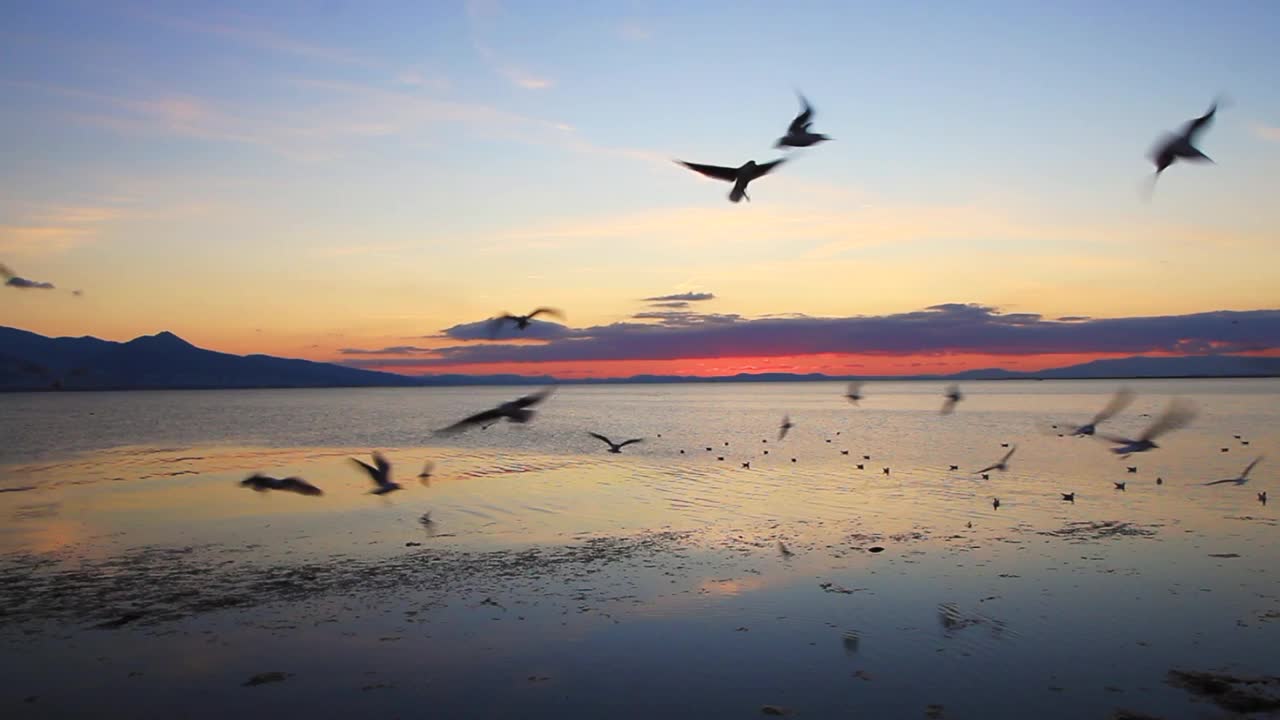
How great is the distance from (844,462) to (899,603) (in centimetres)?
2679

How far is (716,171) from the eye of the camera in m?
13.8

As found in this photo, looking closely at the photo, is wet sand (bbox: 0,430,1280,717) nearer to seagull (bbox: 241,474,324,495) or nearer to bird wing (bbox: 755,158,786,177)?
seagull (bbox: 241,474,324,495)

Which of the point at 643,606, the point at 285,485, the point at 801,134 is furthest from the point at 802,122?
the point at 285,485

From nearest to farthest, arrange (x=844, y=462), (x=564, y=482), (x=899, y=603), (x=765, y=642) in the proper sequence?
(x=765, y=642) < (x=899, y=603) < (x=564, y=482) < (x=844, y=462)

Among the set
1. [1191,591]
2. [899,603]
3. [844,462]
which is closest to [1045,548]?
[1191,591]

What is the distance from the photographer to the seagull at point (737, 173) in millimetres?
13481

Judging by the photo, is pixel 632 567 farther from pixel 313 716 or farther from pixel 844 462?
pixel 844 462

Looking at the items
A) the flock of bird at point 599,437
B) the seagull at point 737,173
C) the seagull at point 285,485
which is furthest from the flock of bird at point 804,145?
the seagull at point 285,485

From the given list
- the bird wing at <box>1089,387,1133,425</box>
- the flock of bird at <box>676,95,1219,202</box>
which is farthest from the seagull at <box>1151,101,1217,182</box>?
the bird wing at <box>1089,387,1133,425</box>

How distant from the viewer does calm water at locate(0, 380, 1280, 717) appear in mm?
11578

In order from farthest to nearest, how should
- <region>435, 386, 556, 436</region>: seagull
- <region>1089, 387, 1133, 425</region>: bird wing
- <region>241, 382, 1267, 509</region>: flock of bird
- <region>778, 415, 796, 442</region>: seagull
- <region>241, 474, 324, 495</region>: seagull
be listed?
<region>778, 415, 796, 442</region>: seagull < <region>241, 474, 324, 495</region>: seagull < <region>1089, 387, 1133, 425</region>: bird wing < <region>241, 382, 1267, 509</region>: flock of bird < <region>435, 386, 556, 436</region>: seagull

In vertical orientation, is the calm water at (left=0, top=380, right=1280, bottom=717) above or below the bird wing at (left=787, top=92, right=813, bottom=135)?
below

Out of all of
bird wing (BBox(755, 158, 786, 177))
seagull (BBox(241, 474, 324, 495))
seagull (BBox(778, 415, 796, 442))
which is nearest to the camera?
bird wing (BBox(755, 158, 786, 177))

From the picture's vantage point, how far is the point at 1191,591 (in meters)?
15.8
